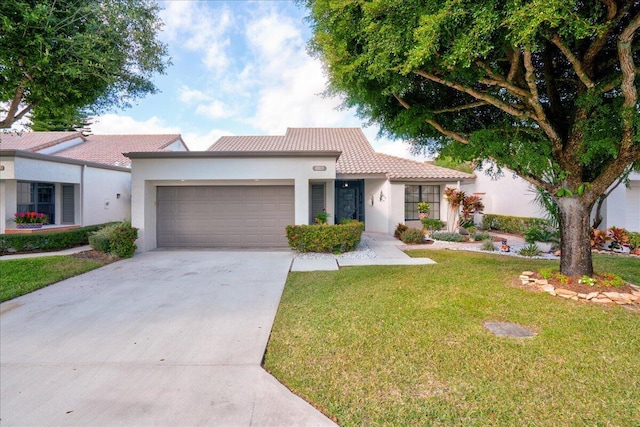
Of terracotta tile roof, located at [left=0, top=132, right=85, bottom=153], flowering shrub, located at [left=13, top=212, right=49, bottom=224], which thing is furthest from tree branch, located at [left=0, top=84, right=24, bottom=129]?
terracotta tile roof, located at [left=0, top=132, right=85, bottom=153]

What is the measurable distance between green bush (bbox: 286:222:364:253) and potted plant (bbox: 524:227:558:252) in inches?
233

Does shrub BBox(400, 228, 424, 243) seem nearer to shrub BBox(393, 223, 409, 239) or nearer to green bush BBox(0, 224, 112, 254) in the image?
shrub BBox(393, 223, 409, 239)

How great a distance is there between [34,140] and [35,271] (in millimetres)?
15538

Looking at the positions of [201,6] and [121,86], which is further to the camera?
[201,6]

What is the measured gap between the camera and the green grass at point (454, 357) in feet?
8.81

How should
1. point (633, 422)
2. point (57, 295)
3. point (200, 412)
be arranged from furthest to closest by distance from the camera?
1. point (57, 295)
2. point (200, 412)
3. point (633, 422)

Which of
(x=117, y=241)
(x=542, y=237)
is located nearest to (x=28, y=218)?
(x=117, y=241)

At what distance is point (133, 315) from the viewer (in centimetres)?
508

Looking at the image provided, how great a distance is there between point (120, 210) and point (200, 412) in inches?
629

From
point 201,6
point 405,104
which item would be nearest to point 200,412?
point 405,104

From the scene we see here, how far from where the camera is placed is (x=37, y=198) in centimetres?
1344

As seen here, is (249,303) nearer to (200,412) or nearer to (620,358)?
(200,412)

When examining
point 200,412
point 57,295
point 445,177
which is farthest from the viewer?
point 445,177

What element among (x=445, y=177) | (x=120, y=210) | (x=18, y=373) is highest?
(x=445, y=177)
